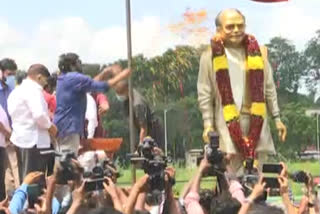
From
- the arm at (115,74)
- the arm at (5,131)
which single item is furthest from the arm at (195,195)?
the arm at (5,131)

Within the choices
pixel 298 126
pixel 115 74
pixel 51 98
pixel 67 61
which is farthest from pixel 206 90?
pixel 298 126

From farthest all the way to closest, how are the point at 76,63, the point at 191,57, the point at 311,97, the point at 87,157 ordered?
the point at 311,97
the point at 191,57
the point at 76,63
the point at 87,157

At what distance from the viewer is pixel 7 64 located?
8.61 meters

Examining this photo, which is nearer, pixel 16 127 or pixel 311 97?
pixel 16 127

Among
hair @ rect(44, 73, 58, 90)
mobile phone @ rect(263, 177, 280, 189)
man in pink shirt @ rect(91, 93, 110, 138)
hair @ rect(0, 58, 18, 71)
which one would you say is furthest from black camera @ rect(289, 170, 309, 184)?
man in pink shirt @ rect(91, 93, 110, 138)

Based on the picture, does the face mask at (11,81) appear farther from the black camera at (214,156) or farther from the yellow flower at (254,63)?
the black camera at (214,156)

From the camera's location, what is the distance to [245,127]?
8.03m

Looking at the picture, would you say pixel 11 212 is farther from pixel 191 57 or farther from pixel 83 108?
pixel 191 57

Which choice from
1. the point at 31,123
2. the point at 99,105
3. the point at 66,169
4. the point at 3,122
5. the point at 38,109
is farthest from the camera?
the point at 99,105

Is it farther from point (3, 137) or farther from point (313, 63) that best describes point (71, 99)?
point (313, 63)

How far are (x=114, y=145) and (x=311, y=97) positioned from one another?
923 inches

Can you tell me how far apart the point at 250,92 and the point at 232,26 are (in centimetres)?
58

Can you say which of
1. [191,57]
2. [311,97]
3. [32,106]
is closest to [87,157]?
[32,106]

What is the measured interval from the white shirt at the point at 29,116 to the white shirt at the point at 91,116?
60.2 inches
